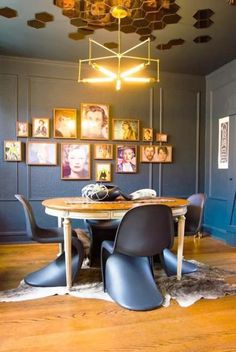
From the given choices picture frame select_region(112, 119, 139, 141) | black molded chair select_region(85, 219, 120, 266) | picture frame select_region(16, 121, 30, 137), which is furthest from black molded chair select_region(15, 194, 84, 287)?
picture frame select_region(112, 119, 139, 141)

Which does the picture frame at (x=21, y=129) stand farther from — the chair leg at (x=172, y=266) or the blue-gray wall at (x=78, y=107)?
the chair leg at (x=172, y=266)

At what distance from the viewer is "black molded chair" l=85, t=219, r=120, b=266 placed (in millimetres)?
3138

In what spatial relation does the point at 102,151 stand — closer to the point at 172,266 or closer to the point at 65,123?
the point at 65,123

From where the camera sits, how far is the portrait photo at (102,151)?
4527mm

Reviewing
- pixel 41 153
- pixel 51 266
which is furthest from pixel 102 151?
pixel 51 266

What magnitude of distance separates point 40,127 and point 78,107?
68cm

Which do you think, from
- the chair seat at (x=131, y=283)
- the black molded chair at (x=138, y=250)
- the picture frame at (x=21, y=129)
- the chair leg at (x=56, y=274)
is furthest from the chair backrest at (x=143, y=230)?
the picture frame at (x=21, y=129)

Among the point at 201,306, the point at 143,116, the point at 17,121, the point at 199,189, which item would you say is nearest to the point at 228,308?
the point at 201,306

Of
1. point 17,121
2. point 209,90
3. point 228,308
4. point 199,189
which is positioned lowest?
point 228,308

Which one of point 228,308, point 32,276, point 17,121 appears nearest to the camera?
point 228,308

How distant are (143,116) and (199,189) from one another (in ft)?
5.37

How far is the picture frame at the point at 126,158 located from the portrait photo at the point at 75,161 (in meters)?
Answer: 0.50

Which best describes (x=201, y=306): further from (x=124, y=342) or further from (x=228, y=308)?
(x=124, y=342)

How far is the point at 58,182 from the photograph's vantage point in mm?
4422
